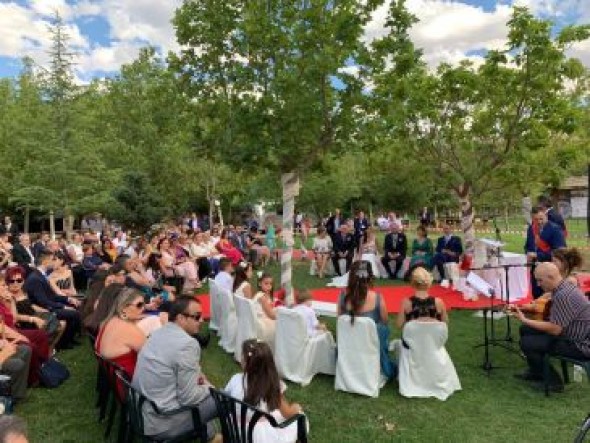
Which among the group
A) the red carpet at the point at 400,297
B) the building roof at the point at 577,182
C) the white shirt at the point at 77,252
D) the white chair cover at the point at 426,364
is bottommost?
the red carpet at the point at 400,297

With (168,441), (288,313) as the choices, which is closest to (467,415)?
(288,313)

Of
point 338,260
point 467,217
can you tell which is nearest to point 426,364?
point 467,217

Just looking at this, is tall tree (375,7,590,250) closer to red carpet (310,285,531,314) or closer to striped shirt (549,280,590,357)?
red carpet (310,285,531,314)

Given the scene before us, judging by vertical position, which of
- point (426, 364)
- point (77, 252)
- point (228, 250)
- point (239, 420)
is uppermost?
point (77, 252)

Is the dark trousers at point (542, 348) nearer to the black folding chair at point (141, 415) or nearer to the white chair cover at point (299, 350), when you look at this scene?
the white chair cover at point (299, 350)

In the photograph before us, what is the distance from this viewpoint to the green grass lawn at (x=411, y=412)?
4844mm

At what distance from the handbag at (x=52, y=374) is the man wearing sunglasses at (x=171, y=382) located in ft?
9.29

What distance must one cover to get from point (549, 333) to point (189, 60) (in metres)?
7.02

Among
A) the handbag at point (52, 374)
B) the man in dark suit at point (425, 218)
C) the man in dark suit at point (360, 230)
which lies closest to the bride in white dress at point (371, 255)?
the man in dark suit at point (360, 230)

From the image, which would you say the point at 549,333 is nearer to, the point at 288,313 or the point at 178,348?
the point at 288,313

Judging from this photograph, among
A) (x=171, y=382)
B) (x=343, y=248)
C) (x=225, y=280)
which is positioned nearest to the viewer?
(x=171, y=382)

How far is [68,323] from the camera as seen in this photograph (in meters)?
7.92

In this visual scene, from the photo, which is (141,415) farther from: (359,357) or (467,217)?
(467,217)

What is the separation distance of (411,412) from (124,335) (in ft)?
9.47
